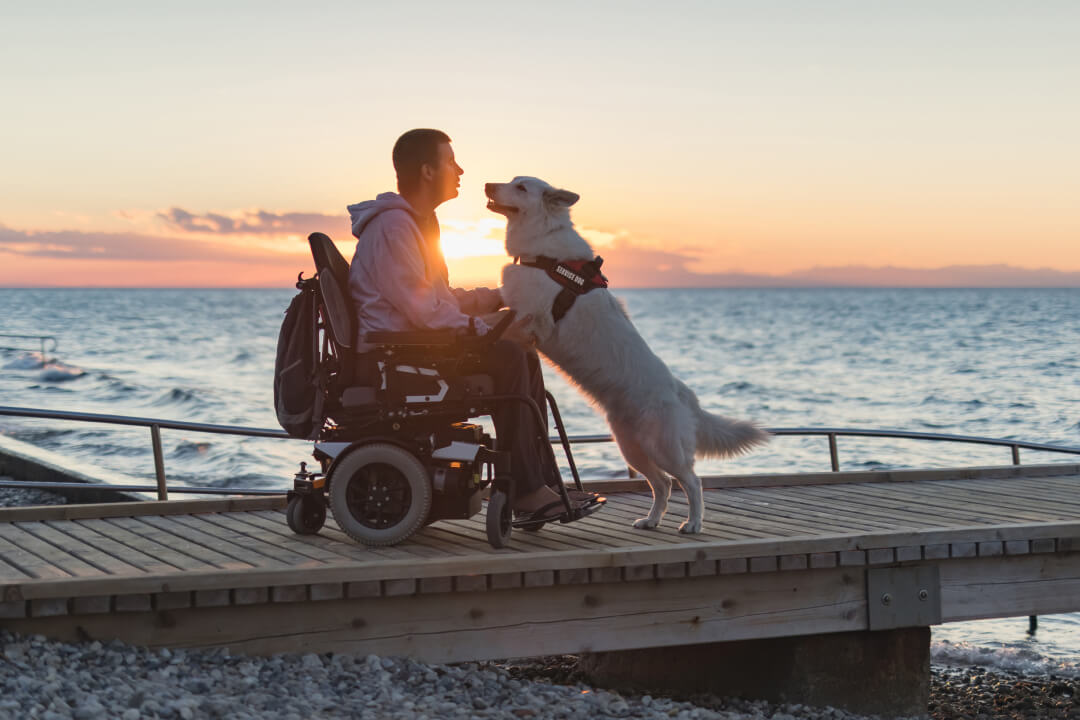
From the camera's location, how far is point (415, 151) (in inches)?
199

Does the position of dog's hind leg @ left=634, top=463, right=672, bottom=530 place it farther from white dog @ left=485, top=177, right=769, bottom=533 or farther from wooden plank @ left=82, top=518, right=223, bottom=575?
wooden plank @ left=82, top=518, right=223, bottom=575

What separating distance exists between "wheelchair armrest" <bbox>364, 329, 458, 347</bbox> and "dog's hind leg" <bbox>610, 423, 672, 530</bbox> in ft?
3.50

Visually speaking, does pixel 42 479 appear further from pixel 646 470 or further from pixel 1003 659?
pixel 1003 659

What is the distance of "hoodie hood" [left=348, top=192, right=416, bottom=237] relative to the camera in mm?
5020

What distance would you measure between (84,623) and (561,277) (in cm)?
263

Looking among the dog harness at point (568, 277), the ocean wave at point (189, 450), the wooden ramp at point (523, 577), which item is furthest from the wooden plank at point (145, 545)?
the ocean wave at point (189, 450)

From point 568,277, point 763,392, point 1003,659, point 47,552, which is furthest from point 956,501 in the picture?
point 763,392

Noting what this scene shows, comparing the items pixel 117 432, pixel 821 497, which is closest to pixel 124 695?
pixel 821 497

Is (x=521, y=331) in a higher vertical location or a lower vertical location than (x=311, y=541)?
higher

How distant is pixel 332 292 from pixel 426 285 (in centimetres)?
43

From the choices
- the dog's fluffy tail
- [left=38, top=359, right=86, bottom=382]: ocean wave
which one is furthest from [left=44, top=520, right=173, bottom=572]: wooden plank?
[left=38, top=359, right=86, bottom=382]: ocean wave

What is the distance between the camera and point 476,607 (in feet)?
15.6

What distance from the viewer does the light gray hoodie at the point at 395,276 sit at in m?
4.89

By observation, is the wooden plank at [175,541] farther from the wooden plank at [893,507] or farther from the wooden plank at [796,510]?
the wooden plank at [893,507]
